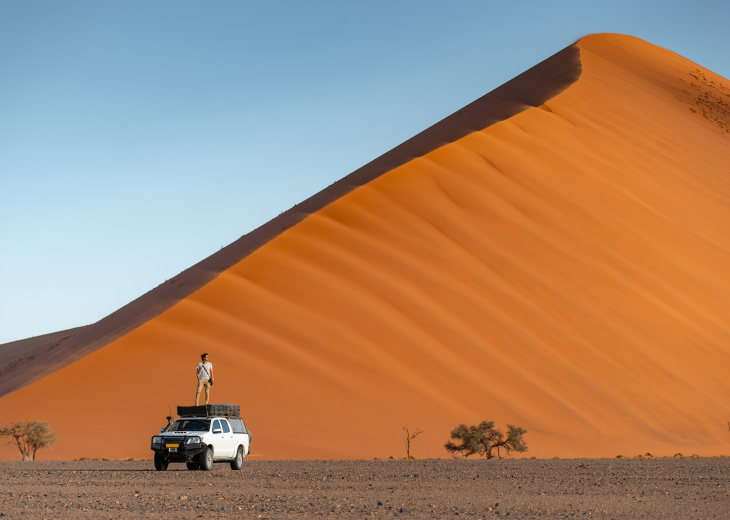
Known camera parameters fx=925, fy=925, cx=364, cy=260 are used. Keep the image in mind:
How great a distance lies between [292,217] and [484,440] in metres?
15.7

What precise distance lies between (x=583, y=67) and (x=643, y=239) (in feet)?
59.6

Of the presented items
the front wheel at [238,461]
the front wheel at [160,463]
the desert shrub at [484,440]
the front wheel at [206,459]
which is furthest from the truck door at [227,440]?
the desert shrub at [484,440]

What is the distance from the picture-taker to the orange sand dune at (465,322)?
24656 millimetres

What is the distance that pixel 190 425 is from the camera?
17844 millimetres

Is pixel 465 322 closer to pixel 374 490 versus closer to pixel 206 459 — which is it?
pixel 206 459

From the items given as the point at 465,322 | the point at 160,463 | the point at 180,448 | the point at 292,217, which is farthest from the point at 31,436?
the point at 292,217

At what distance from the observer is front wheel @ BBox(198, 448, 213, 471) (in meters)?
17.5

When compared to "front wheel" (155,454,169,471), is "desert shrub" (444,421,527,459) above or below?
above

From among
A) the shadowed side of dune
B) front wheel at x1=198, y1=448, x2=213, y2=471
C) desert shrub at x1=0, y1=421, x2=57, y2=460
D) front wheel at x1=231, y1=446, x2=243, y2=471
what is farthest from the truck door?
the shadowed side of dune

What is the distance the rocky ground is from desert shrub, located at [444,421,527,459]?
2.70 meters

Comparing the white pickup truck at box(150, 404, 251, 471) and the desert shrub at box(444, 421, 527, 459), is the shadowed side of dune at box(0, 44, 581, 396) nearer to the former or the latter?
the white pickup truck at box(150, 404, 251, 471)

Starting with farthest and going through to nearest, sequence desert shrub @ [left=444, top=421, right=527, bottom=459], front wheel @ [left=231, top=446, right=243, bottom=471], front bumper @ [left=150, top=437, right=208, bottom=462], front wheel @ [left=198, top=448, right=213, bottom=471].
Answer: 1. desert shrub @ [left=444, top=421, right=527, bottom=459]
2. front wheel @ [left=231, top=446, right=243, bottom=471]
3. front wheel @ [left=198, top=448, right=213, bottom=471]
4. front bumper @ [left=150, top=437, right=208, bottom=462]

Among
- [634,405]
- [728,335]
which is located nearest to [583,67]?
[728,335]

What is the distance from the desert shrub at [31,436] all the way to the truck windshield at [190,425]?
576 cm
